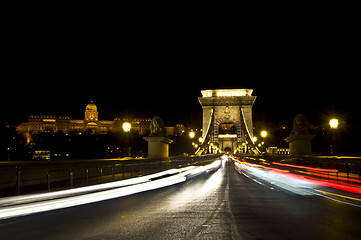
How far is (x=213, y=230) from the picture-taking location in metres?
7.20

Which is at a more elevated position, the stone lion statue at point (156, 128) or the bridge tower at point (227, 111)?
the bridge tower at point (227, 111)

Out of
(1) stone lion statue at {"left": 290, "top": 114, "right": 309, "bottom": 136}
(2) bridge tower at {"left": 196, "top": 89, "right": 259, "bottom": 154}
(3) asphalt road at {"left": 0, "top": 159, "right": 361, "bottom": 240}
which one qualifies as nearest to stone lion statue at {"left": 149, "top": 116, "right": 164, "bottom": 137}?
(1) stone lion statue at {"left": 290, "top": 114, "right": 309, "bottom": 136}

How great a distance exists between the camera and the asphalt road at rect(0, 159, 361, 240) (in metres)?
6.93

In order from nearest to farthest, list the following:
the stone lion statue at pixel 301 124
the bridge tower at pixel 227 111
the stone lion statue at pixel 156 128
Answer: the stone lion statue at pixel 301 124
the stone lion statue at pixel 156 128
the bridge tower at pixel 227 111

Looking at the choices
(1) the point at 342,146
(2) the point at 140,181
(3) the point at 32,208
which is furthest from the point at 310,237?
(1) the point at 342,146

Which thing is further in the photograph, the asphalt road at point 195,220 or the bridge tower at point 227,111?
the bridge tower at point 227,111

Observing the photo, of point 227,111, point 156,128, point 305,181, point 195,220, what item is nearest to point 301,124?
point 156,128

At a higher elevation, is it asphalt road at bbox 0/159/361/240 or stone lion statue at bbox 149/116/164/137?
stone lion statue at bbox 149/116/164/137

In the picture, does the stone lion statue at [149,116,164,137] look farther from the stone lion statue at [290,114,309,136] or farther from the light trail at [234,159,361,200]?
the stone lion statue at [290,114,309,136]

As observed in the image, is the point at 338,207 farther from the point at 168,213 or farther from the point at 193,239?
the point at 193,239

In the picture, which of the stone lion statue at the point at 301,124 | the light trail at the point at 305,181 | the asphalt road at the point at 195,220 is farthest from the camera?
the stone lion statue at the point at 301,124

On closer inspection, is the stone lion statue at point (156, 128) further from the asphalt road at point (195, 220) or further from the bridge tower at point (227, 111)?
the bridge tower at point (227, 111)

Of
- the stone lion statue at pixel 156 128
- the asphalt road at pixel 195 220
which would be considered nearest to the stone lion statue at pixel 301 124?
the stone lion statue at pixel 156 128

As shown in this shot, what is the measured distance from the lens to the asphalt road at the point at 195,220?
6.93 metres
